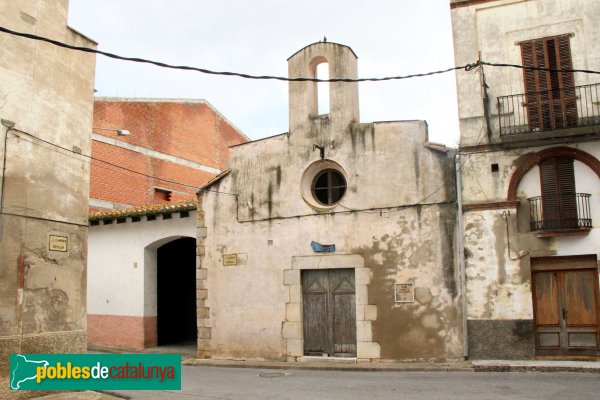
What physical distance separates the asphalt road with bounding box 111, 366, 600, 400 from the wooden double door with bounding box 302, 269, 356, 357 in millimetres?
1587

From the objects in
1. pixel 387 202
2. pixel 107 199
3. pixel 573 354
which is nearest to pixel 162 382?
pixel 387 202

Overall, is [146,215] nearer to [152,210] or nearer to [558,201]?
[152,210]

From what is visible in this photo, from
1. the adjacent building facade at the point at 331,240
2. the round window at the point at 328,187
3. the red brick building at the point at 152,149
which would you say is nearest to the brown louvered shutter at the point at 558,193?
the adjacent building facade at the point at 331,240

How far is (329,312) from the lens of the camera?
13383 mm

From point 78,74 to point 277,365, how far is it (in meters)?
7.61

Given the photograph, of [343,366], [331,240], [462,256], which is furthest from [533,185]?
[343,366]

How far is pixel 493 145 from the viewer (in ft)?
39.8

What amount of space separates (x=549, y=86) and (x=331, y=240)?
593 cm

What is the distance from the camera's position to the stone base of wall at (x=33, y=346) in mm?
7926

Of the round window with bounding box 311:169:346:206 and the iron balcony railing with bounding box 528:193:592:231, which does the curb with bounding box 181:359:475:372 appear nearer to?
the iron balcony railing with bounding box 528:193:592:231

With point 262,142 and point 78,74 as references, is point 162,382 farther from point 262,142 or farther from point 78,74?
point 262,142

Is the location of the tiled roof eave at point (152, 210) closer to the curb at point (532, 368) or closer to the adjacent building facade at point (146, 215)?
the adjacent building facade at point (146, 215)

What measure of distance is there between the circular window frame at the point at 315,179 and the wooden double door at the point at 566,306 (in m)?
4.75

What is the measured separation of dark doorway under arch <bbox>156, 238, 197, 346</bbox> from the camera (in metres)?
17.9
